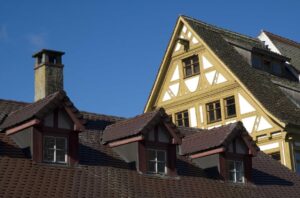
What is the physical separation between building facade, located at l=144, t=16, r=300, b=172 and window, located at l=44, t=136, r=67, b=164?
1432 cm

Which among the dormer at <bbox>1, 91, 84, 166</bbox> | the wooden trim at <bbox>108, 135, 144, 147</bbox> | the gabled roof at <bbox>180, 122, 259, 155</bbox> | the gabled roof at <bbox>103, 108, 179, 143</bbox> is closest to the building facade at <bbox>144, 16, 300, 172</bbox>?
the gabled roof at <bbox>180, 122, 259, 155</bbox>

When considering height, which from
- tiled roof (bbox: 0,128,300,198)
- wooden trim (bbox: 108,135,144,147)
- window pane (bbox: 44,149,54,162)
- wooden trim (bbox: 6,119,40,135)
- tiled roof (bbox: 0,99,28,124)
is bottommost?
tiled roof (bbox: 0,128,300,198)

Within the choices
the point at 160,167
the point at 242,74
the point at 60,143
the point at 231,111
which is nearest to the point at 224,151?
the point at 160,167

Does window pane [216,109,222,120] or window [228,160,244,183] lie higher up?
window pane [216,109,222,120]

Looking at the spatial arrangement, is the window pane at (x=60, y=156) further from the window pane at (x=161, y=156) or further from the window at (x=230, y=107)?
the window at (x=230, y=107)

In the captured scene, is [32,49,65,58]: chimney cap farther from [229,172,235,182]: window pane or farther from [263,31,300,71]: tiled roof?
[263,31,300,71]: tiled roof

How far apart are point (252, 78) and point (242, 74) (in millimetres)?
609

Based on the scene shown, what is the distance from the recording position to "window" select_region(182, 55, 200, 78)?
3566 centimetres

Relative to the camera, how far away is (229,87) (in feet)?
111

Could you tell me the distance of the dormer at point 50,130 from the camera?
18312mm

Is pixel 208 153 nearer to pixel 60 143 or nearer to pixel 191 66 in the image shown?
pixel 60 143

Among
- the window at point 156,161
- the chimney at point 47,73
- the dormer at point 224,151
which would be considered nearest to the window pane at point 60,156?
the window at point 156,161

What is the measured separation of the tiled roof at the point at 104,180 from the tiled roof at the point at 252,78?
24.6 feet

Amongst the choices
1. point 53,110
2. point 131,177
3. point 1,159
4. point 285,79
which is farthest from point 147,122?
point 285,79
